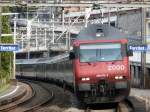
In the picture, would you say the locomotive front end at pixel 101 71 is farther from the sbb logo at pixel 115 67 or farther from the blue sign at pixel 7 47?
the blue sign at pixel 7 47

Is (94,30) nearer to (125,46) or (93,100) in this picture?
(125,46)

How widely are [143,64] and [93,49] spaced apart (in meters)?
14.1

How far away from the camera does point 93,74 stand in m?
22.3

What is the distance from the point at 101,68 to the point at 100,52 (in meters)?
0.71

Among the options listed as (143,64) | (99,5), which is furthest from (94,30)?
(143,64)

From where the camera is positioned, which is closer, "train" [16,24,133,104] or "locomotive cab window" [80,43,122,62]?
"train" [16,24,133,104]

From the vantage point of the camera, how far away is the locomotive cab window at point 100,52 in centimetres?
2261

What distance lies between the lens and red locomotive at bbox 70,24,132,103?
22.3m

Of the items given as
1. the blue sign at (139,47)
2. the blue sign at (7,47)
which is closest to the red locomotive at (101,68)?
the blue sign at (139,47)

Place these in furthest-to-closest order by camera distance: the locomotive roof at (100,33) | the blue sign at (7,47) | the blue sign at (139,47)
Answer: the blue sign at (139,47) < the blue sign at (7,47) < the locomotive roof at (100,33)

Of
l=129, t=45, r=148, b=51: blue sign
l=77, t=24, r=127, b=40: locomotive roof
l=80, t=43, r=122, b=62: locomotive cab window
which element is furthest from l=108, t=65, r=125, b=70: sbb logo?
l=129, t=45, r=148, b=51: blue sign

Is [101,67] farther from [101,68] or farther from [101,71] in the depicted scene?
[101,71]

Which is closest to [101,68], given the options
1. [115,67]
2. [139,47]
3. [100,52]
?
[115,67]

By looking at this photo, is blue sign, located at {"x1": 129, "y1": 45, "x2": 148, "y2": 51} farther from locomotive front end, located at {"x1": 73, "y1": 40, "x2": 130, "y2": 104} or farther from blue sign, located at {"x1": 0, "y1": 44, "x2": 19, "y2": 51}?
locomotive front end, located at {"x1": 73, "y1": 40, "x2": 130, "y2": 104}
